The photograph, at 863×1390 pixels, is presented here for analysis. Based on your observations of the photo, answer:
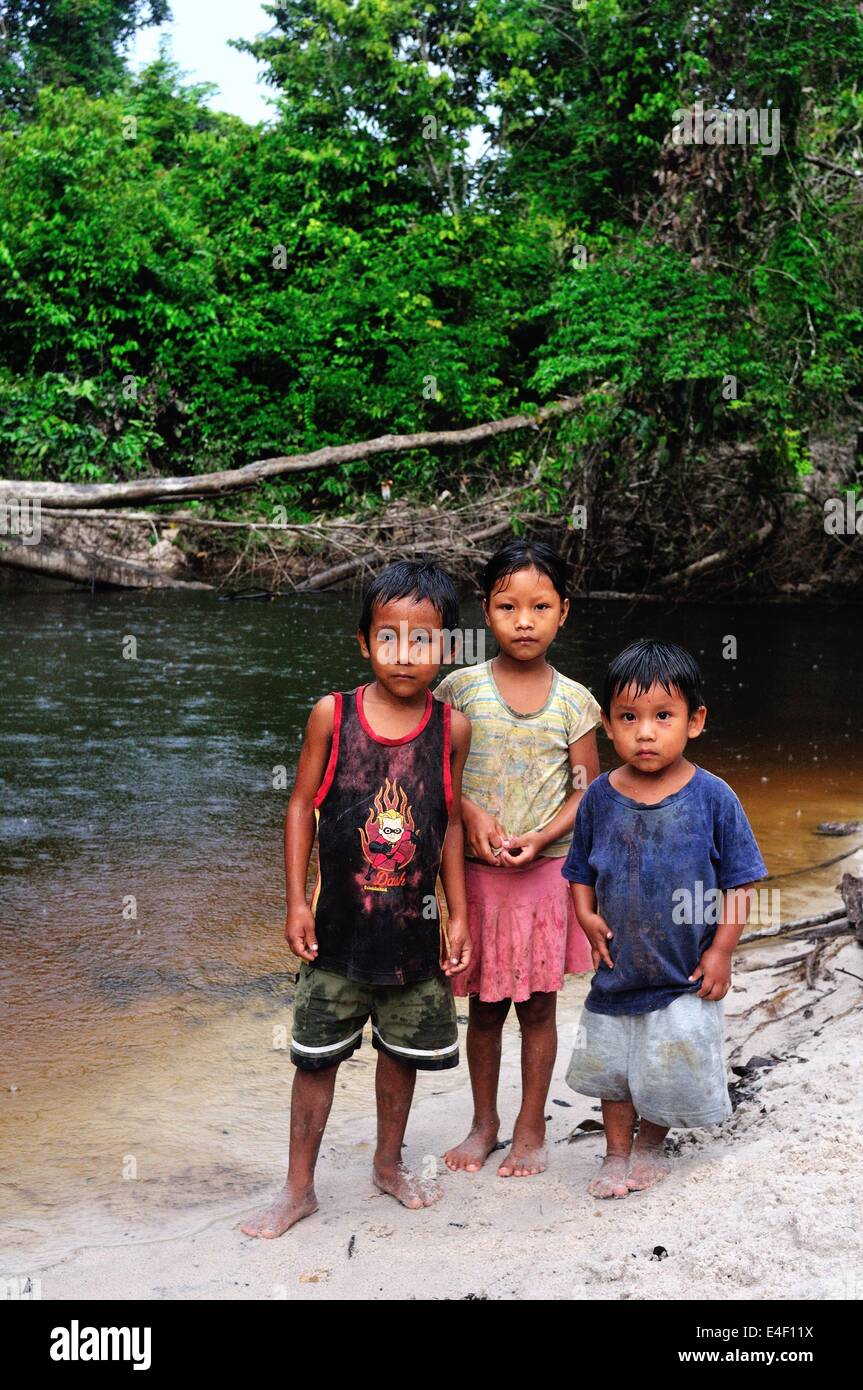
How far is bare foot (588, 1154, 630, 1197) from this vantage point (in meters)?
2.97

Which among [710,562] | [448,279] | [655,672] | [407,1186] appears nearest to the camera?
[655,672]

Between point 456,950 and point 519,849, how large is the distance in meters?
0.31

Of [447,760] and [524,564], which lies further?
[524,564]

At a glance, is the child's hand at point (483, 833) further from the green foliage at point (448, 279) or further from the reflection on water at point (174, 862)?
the green foliage at point (448, 279)

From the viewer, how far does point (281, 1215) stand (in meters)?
3.06

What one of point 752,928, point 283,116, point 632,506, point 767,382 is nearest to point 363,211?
point 283,116

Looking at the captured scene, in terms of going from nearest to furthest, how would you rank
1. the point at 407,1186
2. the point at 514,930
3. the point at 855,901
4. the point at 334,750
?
the point at 334,750 < the point at 407,1186 < the point at 514,930 < the point at 855,901

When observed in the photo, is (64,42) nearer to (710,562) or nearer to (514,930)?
(710,562)

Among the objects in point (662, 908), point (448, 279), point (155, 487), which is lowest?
point (662, 908)

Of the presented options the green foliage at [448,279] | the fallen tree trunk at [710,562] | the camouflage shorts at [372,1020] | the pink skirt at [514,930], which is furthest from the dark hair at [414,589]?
the fallen tree trunk at [710,562]

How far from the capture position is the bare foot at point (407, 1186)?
312 centimetres

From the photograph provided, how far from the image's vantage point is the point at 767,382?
481 inches

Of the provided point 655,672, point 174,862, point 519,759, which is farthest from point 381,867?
point 174,862

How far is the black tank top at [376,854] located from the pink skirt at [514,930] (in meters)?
0.26
